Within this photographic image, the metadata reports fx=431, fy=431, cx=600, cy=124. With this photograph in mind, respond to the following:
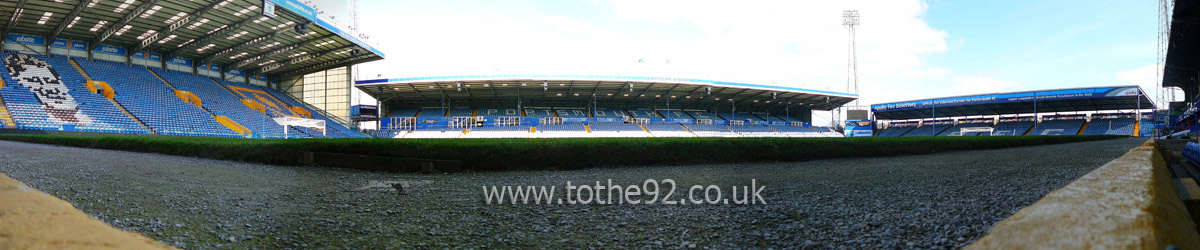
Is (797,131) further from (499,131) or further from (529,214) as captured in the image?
(529,214)

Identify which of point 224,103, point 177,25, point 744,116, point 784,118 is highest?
point 177,25

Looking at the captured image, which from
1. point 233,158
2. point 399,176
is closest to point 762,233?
point 399,176

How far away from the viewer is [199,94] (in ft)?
82.0

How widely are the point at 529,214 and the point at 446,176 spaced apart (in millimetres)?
3184

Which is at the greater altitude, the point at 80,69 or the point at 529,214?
the point at 80,69

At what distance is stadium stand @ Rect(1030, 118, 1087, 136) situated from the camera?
3133 centimetres

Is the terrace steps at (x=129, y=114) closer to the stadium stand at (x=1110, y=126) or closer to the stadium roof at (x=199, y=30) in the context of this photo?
the stadium roof at (x=199, y=30)

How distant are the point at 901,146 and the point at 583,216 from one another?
10402 mm

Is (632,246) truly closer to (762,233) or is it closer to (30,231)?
(762,233)

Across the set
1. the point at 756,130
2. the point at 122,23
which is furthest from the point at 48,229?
the point at 756,130

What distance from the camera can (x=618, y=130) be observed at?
29672 mm

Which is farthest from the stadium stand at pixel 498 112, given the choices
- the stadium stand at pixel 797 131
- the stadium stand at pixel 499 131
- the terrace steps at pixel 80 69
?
the stadium stand at pixel 797 131

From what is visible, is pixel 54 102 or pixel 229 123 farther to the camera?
pixel 229 123

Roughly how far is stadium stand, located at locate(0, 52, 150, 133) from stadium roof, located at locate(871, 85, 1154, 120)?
47.5m
